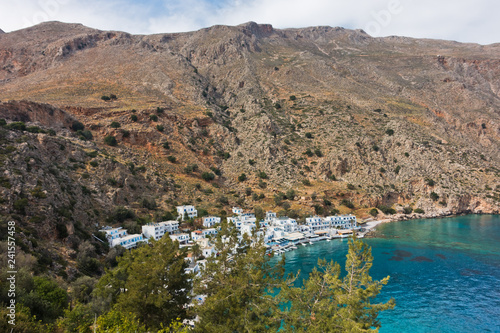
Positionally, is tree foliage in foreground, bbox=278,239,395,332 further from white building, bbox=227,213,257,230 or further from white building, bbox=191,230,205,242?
white building, bbox=227,213,257,230

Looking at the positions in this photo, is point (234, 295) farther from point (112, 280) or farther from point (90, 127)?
point (90, 127)

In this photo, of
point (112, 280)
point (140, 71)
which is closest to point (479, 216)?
point (112, 280)

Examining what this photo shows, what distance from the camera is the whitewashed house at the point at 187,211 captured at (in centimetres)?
4541

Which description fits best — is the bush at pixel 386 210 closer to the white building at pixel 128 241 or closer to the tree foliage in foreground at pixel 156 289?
the white building at pixel 128 241

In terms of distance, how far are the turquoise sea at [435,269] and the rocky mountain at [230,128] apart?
11109 millimetres

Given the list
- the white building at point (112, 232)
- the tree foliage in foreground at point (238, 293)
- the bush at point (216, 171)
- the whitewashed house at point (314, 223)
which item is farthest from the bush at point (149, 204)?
the tree foliage in foreground at point (238, 293)

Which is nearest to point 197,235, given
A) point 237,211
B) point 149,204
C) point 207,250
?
point 207,250

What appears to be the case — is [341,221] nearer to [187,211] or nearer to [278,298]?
[187,211]

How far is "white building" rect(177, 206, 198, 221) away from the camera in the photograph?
45406 mm

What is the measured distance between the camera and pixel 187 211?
45.9m

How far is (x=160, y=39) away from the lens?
109 metres

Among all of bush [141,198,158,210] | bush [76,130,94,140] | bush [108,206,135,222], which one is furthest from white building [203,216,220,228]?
bush [76,130,94,140]

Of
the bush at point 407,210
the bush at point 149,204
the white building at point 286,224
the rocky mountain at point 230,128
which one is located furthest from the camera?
the bush at point 407,210

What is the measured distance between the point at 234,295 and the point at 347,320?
13.8 ft
